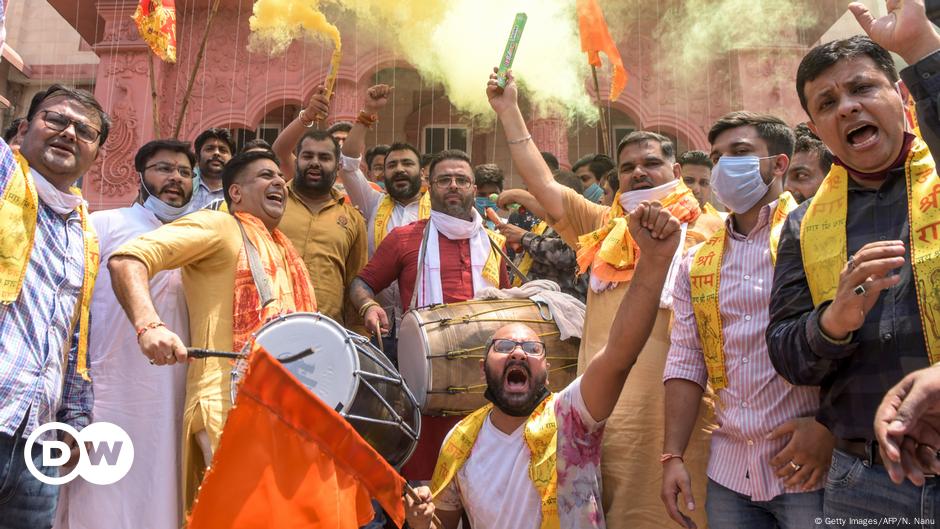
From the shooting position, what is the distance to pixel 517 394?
3373 mm

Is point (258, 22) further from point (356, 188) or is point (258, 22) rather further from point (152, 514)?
point (152, 514)

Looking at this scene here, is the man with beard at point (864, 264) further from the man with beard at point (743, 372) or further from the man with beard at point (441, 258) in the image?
the man with beard at point (441, 258)

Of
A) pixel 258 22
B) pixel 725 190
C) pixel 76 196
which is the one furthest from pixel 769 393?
pixel 258 22

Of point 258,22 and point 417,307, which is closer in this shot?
point 417,307

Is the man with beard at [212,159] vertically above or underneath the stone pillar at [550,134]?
underneath

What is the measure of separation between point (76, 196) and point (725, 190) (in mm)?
2667

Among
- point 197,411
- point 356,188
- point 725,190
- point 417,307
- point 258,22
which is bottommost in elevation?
point 197,411

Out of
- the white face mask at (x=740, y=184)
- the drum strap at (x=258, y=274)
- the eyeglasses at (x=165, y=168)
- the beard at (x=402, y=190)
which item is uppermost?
the beard at (x=402, y=190)

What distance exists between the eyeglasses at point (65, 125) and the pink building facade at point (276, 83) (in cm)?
694

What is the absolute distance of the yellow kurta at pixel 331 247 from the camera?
462 cm

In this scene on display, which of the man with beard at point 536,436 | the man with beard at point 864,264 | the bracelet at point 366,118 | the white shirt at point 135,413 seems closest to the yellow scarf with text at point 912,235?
the man with beard at point 864,264

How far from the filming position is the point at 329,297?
4602 millimetres

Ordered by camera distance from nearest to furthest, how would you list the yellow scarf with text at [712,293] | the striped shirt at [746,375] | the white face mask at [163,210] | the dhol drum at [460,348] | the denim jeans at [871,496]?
the denim jeans at [871,496]
the striped shirt at [746,375]
the yellow scarf with text at [712,293]
the dhol drum at [460,348]
the white face mask at [163,210]

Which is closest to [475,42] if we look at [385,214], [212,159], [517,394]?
[385,214]
